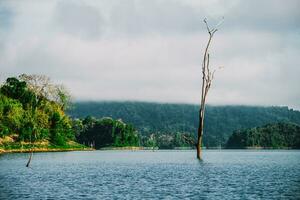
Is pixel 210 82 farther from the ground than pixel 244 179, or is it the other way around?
pixel 210 82

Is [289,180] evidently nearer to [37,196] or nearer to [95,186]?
[95,186]

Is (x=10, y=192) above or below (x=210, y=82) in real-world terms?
below

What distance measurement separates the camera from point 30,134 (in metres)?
186

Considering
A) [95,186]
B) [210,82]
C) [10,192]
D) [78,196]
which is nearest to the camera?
[78,196]

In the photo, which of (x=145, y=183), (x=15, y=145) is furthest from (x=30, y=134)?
(x=145, y=183)

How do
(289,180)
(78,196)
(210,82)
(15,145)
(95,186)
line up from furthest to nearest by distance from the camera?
(15,145), (210,82), (289,180), (95,186), (78,196)

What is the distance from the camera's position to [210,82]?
93.0 meters

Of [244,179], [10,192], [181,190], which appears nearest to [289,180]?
[244,179]

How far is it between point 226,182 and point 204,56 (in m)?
44.7

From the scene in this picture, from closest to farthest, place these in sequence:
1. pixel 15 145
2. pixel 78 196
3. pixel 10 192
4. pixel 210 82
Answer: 1. pixel 78 196
2. pixel 10 192
3. pixel 210 82
4. pixel 15 145

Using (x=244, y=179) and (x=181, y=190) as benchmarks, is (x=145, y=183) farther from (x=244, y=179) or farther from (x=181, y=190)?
(x=244, y=179)

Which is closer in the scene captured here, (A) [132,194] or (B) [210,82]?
(A) [132,194]

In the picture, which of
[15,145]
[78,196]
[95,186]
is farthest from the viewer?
[15,145]

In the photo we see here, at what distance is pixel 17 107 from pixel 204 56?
111349 mm
